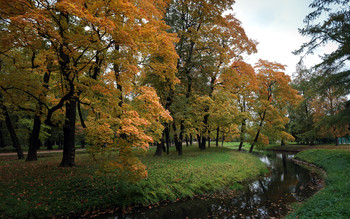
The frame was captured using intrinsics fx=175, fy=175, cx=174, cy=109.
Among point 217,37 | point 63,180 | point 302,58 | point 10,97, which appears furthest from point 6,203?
point 217,37

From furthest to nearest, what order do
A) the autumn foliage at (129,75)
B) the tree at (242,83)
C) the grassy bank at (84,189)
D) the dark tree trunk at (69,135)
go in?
1. the tree at (242,83)
2. the dark tree trunk at (69,135)
3. the grassy bank at (84,189)
4. the autumn foliage at (129,75)

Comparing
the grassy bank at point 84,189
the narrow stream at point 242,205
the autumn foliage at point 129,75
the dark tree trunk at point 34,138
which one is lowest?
the narrow stream at point 242,205

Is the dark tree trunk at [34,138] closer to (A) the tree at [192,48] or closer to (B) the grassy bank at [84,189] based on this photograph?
(B) the grassy bank at [84,189]

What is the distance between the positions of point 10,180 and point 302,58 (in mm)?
16502

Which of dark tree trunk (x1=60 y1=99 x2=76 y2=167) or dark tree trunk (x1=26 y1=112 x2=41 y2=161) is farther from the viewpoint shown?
dark tree trunk (x1=26 y1=112 x2=41 y2=161)

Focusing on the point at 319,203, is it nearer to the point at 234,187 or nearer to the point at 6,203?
the point at 234,187

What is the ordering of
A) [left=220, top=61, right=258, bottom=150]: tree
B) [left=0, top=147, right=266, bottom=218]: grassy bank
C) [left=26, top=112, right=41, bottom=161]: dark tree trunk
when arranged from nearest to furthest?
1. [left=0, top=147, right=266, bottom=218]: grassy bank
2. [left=26, top=112, right=41, bottom=161]: dark tree trunk
3. [left=220, top=61, right=258, bottom=150]: tree

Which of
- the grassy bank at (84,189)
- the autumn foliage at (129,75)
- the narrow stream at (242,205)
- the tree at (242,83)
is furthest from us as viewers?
the tree at (242,83)

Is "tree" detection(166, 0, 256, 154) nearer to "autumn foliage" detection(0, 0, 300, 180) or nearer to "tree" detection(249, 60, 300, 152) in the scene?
"autumn foliage" detection(0, 0, 300, 180)

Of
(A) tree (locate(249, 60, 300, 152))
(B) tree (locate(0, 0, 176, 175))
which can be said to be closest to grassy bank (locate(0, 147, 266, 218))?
(B) tree (locate(0, 0, 176, 175))

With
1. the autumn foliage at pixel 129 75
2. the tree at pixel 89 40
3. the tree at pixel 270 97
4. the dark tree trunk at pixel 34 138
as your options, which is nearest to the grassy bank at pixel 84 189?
the autumn foliage at pixel 129 75

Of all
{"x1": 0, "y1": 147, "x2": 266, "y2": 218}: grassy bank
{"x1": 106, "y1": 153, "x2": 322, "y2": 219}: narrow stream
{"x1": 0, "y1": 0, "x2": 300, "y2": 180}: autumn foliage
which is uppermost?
{"x1": 0, "y1": 0, "x2": 300, "y2": 180}: autumn foliage

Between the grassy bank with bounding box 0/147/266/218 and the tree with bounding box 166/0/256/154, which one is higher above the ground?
the tree with bounding box 166/0/256/154

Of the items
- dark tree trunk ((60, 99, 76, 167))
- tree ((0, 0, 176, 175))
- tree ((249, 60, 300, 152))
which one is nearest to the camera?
tree ((0, 0, 176, 175))
